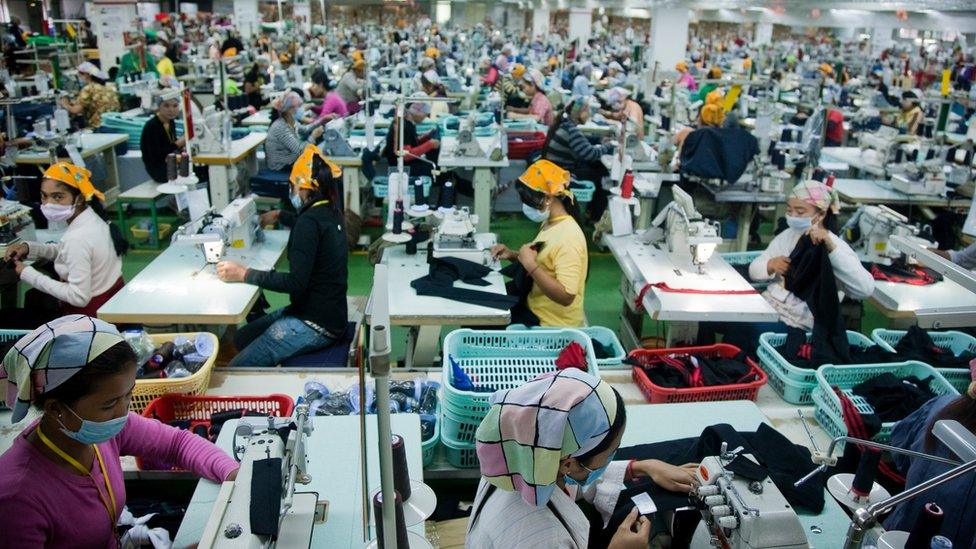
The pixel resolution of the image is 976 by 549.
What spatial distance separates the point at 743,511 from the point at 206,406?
6.48ft

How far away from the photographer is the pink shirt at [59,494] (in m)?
1.69

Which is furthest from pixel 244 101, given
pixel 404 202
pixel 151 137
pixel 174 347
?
pixel 174 347

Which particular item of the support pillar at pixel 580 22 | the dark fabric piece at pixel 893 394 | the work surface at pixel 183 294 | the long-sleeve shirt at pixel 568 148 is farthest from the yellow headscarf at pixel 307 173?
the support pillar at pixel 580 22

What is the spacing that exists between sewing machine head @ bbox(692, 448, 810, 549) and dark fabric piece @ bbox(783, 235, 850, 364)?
1791mm

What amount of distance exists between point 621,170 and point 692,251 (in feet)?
4.17

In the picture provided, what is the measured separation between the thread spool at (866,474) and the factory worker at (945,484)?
352 millimetres


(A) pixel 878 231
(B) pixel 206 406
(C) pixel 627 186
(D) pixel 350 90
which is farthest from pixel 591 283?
(D) pixel 350 90

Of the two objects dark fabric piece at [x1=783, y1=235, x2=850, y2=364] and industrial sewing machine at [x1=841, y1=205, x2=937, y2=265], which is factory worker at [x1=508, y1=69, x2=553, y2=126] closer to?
industrial sewing machine at [x1=841, y1=205, x2=937, y2=265]

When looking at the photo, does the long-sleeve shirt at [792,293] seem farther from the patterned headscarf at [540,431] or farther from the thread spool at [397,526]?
the thread spool at [397,526]

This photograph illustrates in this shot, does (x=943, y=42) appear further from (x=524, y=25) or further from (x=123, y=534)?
(x=123, y=534)

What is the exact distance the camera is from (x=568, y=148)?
6.55 m

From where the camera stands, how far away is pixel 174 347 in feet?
9.76

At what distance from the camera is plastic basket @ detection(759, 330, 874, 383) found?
298 centimetres

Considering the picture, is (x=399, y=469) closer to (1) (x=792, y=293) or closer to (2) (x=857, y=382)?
(2) (x=857, y=382)
